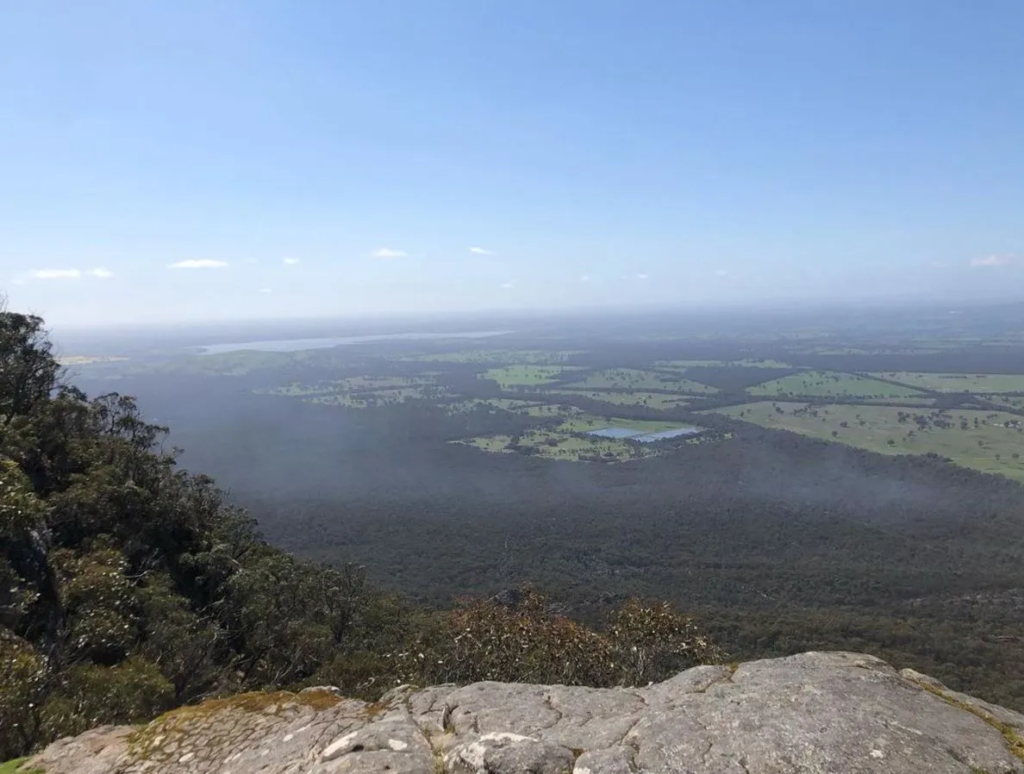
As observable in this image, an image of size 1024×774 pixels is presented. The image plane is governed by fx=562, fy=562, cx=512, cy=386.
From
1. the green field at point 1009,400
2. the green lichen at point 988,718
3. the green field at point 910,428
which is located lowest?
the green field at point 910,428

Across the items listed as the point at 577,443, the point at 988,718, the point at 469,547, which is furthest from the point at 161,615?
the point at 577,443

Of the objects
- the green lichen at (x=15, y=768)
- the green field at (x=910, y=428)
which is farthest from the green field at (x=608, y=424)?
the green lichen at (x=15, y=768)

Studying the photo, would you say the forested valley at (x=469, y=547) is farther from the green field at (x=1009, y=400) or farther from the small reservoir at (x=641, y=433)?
the small reservoir at (x=641, y=433)

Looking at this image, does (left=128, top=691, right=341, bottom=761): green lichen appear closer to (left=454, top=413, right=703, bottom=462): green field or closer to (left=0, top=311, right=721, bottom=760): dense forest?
(left=0, top=311, right=721, bottom=760): dense forest

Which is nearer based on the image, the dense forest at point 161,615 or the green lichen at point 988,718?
the green lichen at point 988,718

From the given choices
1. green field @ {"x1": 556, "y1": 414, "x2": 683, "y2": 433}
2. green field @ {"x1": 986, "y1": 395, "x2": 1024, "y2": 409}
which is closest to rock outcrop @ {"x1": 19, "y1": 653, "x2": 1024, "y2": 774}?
green field @ {"x1": 556, "y1": 414, "x2": 683, "y2": 433}

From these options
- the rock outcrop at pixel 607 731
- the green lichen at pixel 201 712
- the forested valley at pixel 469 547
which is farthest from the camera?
the forested valley at pixel 469 547

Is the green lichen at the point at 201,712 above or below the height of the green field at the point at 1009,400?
above

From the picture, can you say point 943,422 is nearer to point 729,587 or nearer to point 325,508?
point 729,587

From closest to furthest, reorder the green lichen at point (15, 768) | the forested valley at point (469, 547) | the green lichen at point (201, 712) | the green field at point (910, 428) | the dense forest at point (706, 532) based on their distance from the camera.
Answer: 1. the green lichen at point (15, 768)
2. the green lichen at point (201, 712)
3. the forested valley at point (469, 547)
4. the dense forest at point (706, 532)
5. the green field at point (910, 428)
